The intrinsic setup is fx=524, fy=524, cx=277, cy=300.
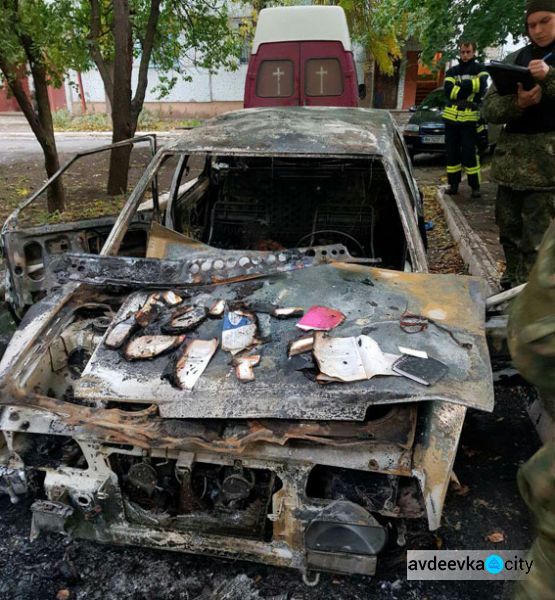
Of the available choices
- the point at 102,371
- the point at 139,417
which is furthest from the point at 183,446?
the point at 102,371

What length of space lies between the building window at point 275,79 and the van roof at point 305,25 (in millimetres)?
313

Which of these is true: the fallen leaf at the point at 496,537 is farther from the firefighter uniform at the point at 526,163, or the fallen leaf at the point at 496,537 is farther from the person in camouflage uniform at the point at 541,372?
the firefighter uniform at the point at 526,163

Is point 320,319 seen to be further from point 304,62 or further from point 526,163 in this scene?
point 304,62

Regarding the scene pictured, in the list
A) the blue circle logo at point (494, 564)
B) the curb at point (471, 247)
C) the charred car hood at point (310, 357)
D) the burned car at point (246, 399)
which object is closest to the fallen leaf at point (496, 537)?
the blue circle logo at point (494, 564)

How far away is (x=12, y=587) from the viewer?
2.11 m

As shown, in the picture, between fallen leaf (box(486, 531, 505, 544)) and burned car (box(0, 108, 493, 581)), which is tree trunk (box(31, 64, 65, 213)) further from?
fallen leaf (box(486, 531, 505, 544))

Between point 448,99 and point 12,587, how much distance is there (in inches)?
257

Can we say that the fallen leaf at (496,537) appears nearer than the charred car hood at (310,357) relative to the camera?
No

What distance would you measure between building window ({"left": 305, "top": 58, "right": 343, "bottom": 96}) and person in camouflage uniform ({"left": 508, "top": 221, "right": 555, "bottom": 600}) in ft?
20.5

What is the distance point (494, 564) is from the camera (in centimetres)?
216

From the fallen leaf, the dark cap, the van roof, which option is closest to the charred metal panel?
the fallen leaf

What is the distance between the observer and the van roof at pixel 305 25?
697 cm

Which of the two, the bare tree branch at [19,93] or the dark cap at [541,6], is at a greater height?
the dark cap at [541,6]

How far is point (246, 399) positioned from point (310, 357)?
303 mm
